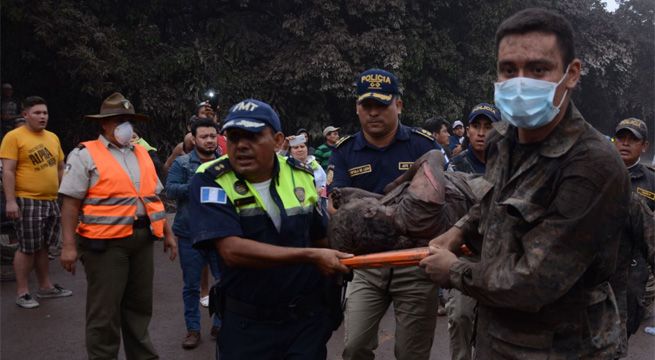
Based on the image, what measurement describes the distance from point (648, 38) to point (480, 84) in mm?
19125

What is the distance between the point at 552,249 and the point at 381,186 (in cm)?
194

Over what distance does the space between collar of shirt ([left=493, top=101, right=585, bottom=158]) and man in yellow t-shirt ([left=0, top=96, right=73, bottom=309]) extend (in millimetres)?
5551

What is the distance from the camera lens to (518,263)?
1902 mm

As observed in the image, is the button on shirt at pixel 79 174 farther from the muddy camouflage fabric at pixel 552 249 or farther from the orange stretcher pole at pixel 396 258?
the muddy camouflage fabric at pixel 552 249

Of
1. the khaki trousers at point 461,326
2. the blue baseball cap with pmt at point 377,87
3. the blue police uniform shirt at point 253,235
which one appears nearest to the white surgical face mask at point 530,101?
the blue police uniform shirt at point 253,235

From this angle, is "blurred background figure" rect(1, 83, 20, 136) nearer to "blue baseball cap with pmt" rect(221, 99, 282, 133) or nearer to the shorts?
the shorts

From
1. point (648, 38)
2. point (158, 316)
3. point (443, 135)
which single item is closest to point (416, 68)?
point (443, 135)

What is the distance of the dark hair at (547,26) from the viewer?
6.40 feet

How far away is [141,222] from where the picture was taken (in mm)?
4199

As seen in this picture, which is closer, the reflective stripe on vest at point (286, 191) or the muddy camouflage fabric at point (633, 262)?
the reflective stripe on vest at point (286, 191)


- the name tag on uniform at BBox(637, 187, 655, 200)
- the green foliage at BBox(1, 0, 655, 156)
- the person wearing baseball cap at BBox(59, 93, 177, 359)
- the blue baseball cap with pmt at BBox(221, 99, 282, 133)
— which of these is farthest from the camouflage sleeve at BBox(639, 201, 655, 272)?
the green foliage at BBox(1, 0, 655, 156)

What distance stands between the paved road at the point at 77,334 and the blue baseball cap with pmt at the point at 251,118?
112 inches

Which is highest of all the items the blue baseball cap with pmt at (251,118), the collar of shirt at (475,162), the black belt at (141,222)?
the blue baseball cap with pmt at (251,118)

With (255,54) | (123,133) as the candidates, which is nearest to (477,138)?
(123,133)
